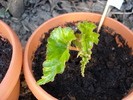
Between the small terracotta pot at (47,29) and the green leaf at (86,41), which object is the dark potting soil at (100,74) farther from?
the green leaf at (86,41)

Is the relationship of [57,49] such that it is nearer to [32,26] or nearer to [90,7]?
[32,26]

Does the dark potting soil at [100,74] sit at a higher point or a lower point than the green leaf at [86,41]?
lower

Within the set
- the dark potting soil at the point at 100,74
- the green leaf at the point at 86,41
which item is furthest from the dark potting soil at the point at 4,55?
the green leaf at the point at 86,41

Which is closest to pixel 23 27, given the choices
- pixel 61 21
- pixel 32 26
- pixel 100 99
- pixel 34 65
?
pixel 32 26

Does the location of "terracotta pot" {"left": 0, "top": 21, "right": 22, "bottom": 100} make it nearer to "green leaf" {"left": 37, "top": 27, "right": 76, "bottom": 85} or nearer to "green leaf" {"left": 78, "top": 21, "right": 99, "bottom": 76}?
"green leaf" {"left": 37, "top": 27, "right": 76, "bottom": 85}

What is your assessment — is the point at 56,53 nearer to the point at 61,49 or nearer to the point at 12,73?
the point at 61,49

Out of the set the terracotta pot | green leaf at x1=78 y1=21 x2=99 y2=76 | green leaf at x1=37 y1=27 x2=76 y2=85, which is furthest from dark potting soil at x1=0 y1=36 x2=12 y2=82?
green leaf at x1=78 y1=21 x2=99 y2=76
